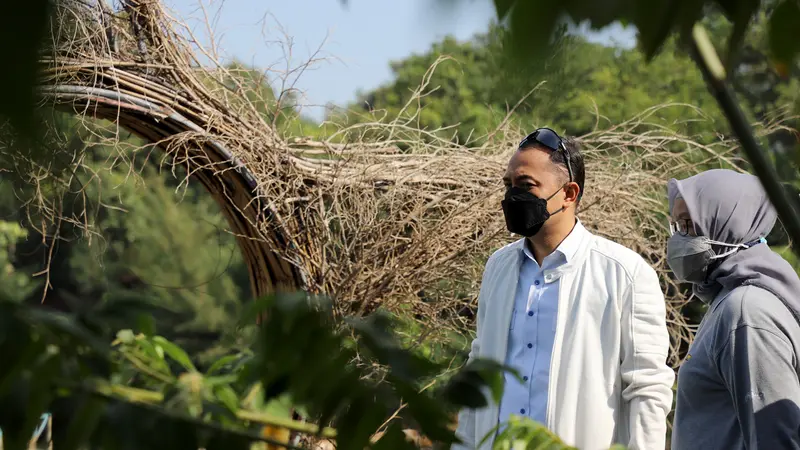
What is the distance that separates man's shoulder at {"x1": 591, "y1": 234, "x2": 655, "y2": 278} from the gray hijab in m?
0.17

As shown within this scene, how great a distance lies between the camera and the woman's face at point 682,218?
249 cm

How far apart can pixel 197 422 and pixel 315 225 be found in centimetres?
279

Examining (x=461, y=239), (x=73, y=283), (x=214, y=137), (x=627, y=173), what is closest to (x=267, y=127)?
(x=214, y=137)

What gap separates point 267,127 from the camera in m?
3.52

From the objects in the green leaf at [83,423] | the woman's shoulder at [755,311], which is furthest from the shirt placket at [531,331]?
the green leaf at [83,423]

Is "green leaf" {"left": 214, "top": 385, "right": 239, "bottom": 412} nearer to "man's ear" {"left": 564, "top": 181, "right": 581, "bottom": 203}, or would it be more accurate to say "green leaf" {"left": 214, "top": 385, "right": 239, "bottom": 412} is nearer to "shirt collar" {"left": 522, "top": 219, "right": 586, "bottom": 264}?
"shirt collar" {"left": 522, "top": 219, "right": 586, "bottom": 264}

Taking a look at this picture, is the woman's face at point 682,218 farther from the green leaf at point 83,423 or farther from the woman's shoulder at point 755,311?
the green leaf at point 83,423

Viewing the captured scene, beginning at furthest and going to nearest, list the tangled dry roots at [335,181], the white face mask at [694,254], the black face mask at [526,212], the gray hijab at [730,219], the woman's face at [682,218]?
the tangled dry roots at [335,181] → the black face mask at [526,212] → the woman's face at [682,218] → the white face mask at [694,254] → the gray hijab at [730,219]

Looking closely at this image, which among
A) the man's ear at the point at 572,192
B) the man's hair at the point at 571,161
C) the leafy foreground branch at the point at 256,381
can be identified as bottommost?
the leafy foreground branch at the point at 256,381

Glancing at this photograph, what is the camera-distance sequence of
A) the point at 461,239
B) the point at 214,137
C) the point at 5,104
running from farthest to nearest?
1. the point at 461,239
2. the point at 214,137
3. the point at 5,104

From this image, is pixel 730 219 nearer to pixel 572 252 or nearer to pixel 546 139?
pixel 572 252

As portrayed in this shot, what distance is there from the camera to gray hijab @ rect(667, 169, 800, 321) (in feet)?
7.50

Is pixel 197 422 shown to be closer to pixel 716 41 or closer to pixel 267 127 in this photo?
pixel 716 41

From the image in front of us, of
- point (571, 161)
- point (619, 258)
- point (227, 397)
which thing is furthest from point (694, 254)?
point (227, 397)
